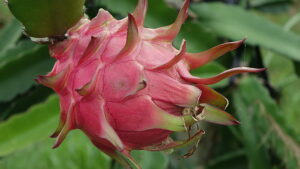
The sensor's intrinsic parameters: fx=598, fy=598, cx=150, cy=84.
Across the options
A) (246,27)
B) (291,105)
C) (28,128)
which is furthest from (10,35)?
(291,105)

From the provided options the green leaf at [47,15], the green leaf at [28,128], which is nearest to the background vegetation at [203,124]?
the green leaf at [28,128]

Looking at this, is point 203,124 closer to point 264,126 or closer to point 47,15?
point 264,126

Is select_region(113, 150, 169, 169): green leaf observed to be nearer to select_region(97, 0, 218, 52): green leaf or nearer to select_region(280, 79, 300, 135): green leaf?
select_region(97, 0, 218, 52): green leaf

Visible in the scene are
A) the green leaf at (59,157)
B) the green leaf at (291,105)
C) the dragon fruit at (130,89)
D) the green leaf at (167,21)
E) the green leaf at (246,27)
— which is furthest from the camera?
the green leaf at (291,105)

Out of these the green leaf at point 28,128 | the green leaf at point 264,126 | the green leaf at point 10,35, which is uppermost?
the green leaf at point 10,35

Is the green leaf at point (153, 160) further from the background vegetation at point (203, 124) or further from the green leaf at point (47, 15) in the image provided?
the green leaf at point (47, 15)

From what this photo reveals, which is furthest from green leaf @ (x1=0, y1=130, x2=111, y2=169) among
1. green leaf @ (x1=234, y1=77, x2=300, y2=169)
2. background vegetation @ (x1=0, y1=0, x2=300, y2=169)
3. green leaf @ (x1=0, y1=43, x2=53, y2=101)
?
green leaf @ (x1=234, y1=77, x2=300, y2=169)

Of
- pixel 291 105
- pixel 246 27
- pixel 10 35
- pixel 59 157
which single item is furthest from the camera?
pixel 291 105

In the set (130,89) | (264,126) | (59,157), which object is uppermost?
(130,89)
